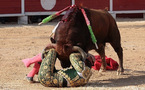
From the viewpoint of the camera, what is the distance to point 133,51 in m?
7.61

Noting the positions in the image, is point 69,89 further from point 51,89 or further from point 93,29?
point 93,29

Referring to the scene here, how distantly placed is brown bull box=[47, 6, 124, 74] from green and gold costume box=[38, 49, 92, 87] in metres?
0.12

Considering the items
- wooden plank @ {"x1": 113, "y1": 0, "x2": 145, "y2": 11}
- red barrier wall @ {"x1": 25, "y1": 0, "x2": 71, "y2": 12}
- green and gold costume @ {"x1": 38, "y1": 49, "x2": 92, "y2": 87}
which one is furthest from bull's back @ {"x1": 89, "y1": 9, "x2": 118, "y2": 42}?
wooden plank @ {"x1": 113, "y1": 0, "x2": 145, "y2": 11}

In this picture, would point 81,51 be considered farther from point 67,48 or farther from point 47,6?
point 47,6

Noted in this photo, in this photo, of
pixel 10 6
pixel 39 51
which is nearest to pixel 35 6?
pixel 10 6

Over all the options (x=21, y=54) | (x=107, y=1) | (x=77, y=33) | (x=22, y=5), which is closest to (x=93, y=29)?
(x=77, y=33)

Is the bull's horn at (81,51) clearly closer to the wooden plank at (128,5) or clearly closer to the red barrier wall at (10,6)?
the red barrier wall at (10,6)

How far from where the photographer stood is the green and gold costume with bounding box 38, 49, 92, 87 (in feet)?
14.8

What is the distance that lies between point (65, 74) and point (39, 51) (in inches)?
123

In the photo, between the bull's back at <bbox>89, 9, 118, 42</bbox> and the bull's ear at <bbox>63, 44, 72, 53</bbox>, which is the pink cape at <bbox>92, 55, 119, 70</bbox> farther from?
the bull's ear at <bbox>63, 44, 72, 53</bbox>

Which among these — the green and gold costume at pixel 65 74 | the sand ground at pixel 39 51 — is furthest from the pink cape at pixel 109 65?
the green and gold costume at pixel 65 74

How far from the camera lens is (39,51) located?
299 inches

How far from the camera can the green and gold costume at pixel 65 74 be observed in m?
4.51

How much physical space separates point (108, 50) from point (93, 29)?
2.73 m
